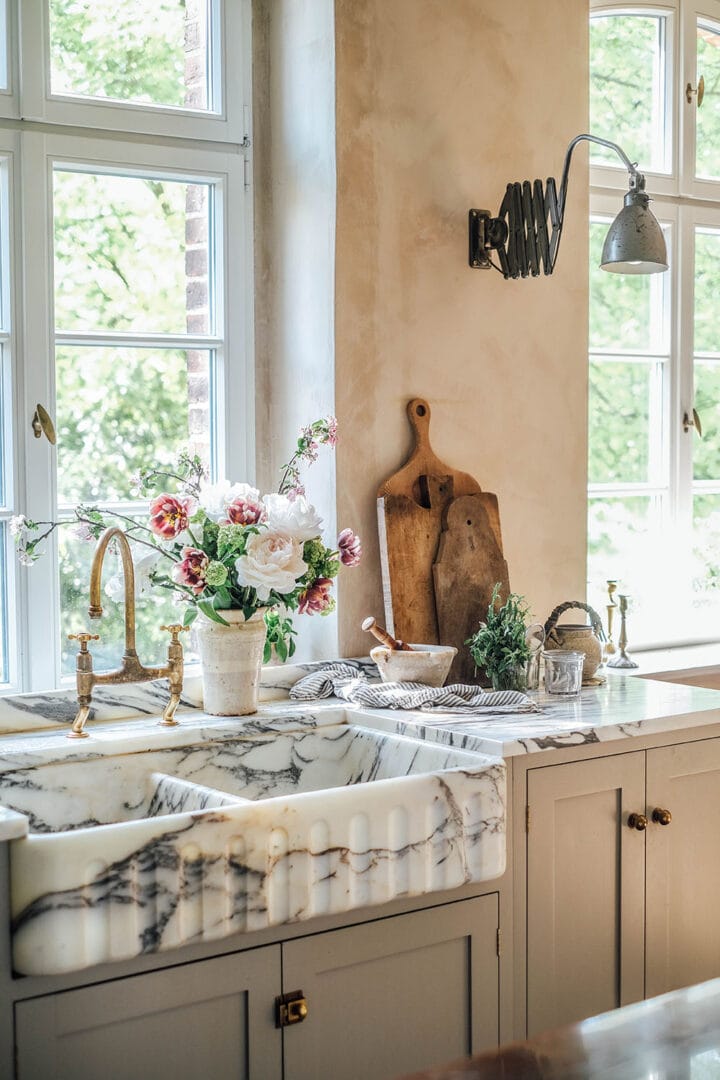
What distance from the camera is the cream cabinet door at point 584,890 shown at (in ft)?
7.13

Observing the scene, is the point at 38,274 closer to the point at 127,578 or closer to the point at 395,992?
the point at 127,578

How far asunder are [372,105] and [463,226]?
0.35 m

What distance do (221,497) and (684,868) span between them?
1164 mm

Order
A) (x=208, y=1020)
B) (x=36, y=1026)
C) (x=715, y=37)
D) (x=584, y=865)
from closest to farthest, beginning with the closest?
(x=36, y=1026) → (x=208, y=1020) → (x=584, y=865) → (x=715, y=37)

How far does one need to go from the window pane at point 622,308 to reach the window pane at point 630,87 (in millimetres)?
226

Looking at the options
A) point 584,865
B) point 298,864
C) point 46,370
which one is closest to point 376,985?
point 298,864

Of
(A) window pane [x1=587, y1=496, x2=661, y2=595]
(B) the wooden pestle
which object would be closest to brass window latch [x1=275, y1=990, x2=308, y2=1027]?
(B) the wooden pestle

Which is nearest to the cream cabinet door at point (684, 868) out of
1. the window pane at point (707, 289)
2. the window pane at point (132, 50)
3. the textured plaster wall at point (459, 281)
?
the textured plaster wall at point (459, 281)

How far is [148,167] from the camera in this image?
8.59ft

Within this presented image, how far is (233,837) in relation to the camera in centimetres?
174

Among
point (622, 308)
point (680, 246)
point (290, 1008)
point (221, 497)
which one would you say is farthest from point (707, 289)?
A: point (290, 1008)

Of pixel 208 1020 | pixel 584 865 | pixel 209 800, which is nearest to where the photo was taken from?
pixel 208 1020

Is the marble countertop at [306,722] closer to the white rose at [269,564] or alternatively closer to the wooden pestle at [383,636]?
the wooden pestle at [383,636]

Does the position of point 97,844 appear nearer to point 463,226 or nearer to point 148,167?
point 148,167
